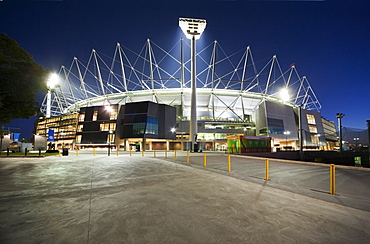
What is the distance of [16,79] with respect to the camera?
37.6 ft

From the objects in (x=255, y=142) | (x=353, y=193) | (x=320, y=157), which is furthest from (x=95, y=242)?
(x=320, y=157)

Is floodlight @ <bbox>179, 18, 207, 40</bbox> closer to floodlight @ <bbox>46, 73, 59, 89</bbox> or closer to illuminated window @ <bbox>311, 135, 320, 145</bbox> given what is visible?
floodlight @ <bbox>46, 73, 59, 89</bbox>

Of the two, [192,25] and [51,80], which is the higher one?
[192,25]

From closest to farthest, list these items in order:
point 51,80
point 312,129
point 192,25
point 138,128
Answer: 1. point 51,80
2. point 138,128
3. point 192,25
4. point 312,129

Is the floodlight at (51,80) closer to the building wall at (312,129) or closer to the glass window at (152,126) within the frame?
the glass window at (152,126)

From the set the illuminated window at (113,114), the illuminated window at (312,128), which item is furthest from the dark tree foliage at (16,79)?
the illuminated window at (312,128)

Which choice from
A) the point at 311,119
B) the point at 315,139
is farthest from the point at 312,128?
the point at 315,139

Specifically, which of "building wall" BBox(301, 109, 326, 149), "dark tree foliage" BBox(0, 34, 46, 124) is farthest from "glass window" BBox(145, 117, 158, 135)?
"building wall" BBox(301, 109, 326, 149)

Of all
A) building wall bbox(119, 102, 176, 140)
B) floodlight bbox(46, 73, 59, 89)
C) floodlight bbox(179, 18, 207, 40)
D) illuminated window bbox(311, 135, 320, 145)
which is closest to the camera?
floodlight bbox(46, 73, 59, 89)

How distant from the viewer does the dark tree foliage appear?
1125 centimetres

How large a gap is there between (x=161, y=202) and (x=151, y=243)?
1.96 meters

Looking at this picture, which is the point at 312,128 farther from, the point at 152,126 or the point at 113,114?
the point at 113,114

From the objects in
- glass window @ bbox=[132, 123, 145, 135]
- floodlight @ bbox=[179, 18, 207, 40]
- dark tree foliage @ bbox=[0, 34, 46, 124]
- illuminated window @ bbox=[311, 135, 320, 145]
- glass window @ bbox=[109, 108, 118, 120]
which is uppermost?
floodlight @ bbox=[179, 18, 207, 40]

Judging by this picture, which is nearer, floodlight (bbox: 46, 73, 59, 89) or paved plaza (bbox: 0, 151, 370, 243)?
paved plaza (bbox: 0, 151, 370, 243)
